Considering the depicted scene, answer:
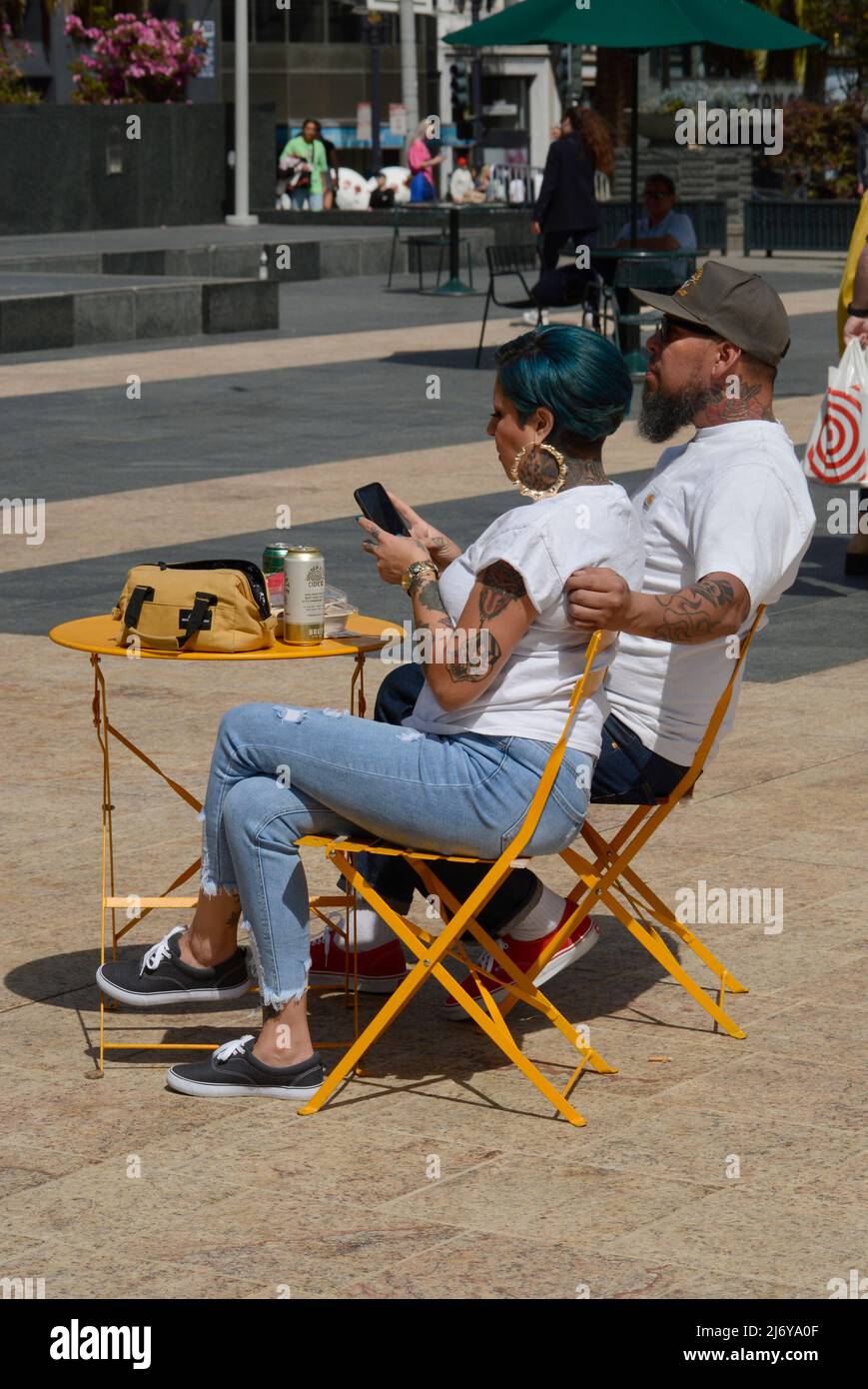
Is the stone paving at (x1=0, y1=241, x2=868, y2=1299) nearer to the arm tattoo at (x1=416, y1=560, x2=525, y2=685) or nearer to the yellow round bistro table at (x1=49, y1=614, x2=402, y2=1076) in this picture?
the yellow round bistro table at (x1=49, y1=614, x2=402, y2=1076)

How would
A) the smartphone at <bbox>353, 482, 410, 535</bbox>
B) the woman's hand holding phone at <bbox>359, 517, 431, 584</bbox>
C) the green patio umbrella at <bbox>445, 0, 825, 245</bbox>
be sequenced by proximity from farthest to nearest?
the green patio umbrella at <bbox>445, 0, 825, 245</bbox> → the smartphone at <bbox>353, 482, 410, 535</bbox> → the woman's hand holding phone at <bbox>359, 517, 431, 584</bbox>

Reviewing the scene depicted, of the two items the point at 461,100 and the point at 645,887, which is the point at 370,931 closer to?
the point at 645,887

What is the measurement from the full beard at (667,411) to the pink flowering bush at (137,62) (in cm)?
4093

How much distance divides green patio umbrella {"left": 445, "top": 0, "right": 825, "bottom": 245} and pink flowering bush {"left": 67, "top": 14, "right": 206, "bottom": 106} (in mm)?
28583

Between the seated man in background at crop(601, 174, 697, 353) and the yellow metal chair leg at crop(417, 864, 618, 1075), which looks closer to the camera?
the yellow metal chair leg at crop(417, 864, 618, 1075)

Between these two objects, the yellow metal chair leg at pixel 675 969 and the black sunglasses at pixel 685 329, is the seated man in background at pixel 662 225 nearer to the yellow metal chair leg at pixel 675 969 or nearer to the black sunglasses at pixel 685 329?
the black sunglasses at pixel 685 329

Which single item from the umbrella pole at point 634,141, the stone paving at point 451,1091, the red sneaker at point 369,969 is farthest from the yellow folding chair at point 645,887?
the umbrella pole at point 634,141

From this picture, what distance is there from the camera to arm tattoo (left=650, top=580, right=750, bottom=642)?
441 centimetres

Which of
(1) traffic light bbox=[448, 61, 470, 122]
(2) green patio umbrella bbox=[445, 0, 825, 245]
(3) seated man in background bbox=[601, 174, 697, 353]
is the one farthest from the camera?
(1) traffic light bbox=[448, 61, 470, 122]

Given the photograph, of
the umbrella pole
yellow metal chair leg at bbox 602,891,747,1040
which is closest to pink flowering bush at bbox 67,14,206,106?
the umbrella pole

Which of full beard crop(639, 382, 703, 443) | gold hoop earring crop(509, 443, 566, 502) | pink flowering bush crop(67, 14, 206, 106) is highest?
pink flowering bush crop(67, 14, 206, 106)

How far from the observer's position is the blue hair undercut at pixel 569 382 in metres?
4.36

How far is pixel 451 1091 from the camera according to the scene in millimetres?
4531
